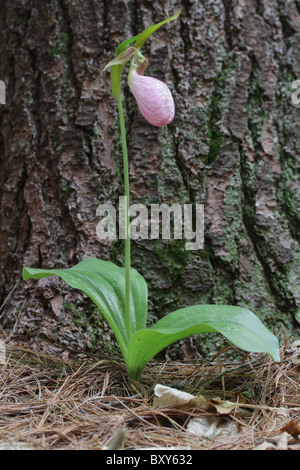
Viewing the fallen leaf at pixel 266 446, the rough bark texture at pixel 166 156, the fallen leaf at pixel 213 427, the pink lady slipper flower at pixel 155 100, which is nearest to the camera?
the fallen leaf at pixel 266 446

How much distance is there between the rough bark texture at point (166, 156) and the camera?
1630 mm

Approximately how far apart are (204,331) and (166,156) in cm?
81

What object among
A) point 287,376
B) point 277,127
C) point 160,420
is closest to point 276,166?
point 277,127

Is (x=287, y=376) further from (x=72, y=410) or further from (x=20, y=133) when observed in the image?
(x=20, y=133)

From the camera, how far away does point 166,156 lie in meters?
1.67

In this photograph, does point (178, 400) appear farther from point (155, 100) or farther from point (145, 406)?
point (155, 100)

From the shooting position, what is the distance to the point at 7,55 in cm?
184

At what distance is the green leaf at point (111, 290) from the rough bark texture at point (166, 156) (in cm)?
21

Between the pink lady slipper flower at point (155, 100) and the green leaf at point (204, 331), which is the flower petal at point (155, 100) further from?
the green leaf at point (204, 331)

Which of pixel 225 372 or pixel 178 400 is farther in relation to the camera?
pixel 225 372

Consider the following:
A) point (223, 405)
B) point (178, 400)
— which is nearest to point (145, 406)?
point (178, 400)

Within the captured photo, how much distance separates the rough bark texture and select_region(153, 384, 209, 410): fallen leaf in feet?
1.56

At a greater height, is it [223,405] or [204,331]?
[204,331]

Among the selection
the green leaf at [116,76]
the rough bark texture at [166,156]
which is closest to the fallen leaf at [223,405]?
the rough bark texture at [166,156]
